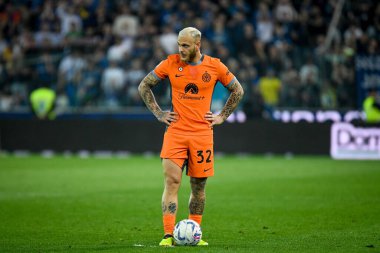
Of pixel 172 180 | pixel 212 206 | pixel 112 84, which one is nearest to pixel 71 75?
pixel 112 84

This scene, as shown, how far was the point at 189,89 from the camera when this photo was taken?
30.1 ft

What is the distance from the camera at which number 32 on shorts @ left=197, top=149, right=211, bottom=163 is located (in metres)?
9.20

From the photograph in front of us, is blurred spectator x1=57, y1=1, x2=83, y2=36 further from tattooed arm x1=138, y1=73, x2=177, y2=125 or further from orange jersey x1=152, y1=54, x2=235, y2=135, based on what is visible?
orange jersey x1=152, y1=54, x2=235, y2=135

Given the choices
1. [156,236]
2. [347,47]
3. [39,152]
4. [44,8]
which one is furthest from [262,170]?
[44,8]

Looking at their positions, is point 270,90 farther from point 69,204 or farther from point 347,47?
point 69,204

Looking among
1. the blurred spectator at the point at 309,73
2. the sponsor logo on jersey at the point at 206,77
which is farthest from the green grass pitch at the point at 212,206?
the blurred spectator at the point at 309,73

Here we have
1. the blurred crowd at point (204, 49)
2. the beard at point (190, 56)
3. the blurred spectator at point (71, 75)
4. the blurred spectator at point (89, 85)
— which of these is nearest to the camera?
the beard at point (190, 56)

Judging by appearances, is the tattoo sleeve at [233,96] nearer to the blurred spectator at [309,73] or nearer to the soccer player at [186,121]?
the soccer player at [186,121]

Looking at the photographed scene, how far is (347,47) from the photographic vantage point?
79.6 ft

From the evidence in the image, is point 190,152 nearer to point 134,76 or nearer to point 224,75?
point 224,75

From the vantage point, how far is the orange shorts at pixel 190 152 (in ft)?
29.9

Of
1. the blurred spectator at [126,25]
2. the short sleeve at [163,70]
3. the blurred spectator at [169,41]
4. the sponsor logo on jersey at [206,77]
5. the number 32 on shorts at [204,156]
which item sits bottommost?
the number 32 on shorts at [204,156]

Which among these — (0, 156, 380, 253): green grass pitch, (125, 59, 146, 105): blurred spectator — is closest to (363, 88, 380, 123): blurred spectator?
(0, 156, 380, 253): green grass pitch

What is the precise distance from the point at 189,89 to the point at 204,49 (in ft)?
50.3
